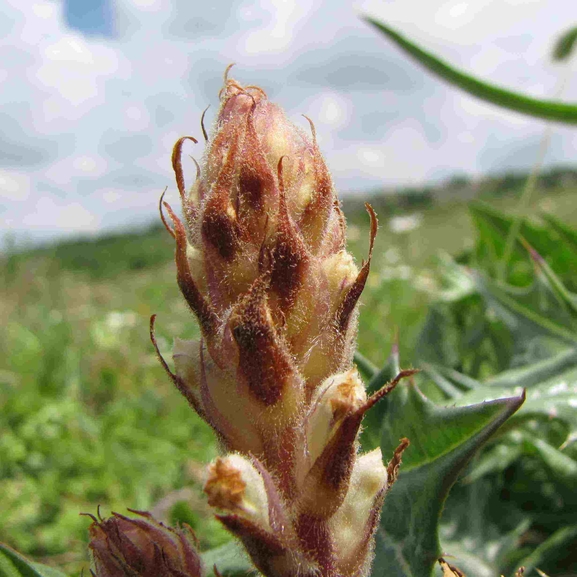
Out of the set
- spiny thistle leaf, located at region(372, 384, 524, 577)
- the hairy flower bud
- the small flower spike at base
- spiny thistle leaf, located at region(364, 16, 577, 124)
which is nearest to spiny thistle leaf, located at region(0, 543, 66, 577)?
the hairy flower bud

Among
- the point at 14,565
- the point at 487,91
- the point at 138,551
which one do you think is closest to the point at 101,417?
the point at 487,91

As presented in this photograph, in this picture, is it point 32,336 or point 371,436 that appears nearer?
point 371,436

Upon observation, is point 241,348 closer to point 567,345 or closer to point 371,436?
point 371,436

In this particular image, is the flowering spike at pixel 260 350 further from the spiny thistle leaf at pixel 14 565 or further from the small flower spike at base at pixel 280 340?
the spiny thistle leaf at pixel 14 565

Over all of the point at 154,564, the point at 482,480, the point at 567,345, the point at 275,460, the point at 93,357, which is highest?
the point at 275,460

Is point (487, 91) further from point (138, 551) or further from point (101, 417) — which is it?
point (101, 417)

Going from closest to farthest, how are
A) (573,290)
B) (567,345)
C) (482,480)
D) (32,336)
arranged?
(567,345) → (482,480) → (573,290) → (32,336)

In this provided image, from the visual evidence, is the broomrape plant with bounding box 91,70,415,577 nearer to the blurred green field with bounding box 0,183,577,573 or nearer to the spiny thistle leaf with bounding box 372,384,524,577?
the spiny thistle leaf with bounding box 372,384,524,577

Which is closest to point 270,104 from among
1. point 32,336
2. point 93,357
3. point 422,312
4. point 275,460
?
point 275,460
